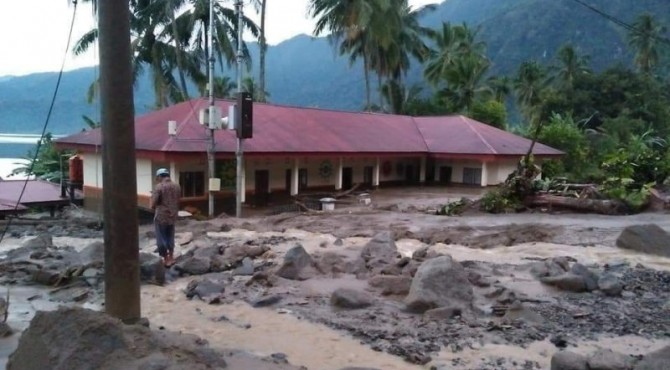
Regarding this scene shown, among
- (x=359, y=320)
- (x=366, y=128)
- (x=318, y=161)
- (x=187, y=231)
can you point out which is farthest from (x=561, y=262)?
(x=366, y=128)

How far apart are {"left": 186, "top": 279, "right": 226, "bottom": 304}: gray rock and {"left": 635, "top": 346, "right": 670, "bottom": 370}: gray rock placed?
5.51 meters

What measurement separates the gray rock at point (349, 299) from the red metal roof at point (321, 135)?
1435 cm

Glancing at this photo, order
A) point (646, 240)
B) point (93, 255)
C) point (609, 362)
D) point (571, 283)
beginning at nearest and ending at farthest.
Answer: point (609, 362) < point (571, 283) < point (93, 255) < point (646, 240)

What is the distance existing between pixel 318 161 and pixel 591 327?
22.2 meters

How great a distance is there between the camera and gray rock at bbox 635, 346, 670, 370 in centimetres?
502

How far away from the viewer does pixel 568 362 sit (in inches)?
223

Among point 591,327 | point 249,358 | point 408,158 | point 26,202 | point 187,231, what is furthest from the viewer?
point 408,158

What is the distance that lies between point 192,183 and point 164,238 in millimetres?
13243

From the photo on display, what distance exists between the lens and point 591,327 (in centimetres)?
787

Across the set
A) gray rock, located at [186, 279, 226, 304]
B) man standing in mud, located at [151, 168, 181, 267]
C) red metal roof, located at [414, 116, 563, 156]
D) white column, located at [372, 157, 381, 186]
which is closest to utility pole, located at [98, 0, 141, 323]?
gray rock, located at [186, 279, 226, 304]

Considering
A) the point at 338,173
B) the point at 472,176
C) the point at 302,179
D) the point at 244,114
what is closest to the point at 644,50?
the point at 472,176

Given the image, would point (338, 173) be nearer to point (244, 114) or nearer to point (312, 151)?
point (312, 151)

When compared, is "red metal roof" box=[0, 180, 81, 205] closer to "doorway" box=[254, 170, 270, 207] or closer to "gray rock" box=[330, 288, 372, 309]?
"doorway" box=[254, 170, 270, 207]

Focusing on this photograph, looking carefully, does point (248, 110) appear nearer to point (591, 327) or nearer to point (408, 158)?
point (591, 327)
